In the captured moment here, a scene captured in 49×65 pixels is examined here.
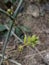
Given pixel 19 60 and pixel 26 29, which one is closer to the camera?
pixel 19 60

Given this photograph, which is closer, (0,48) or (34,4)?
(0,48)

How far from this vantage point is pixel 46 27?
1947 millimetres

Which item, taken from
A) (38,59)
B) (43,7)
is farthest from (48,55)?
(43,7)

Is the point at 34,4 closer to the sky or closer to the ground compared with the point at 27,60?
closer to the sky

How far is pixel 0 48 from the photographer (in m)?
1.78

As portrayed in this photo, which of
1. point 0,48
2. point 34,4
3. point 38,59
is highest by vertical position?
point 34,4

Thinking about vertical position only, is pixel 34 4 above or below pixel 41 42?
above

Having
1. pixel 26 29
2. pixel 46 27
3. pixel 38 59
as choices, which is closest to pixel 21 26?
pixel 26 29

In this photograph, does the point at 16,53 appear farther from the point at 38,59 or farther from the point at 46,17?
the point at 46,17

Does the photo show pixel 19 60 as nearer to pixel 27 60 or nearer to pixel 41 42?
pixel 27 60

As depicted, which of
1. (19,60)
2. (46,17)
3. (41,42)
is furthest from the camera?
(46,17)

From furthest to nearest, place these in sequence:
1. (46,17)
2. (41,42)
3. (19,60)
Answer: (46,17)
(41,42)
(19,60)

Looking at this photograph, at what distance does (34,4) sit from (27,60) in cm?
65

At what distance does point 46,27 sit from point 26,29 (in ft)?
0.65
